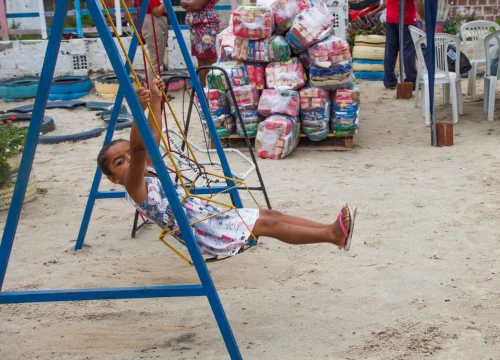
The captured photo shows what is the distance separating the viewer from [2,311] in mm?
3754

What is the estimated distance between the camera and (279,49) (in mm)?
6570

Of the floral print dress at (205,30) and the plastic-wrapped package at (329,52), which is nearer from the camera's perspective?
the plastic-wrapped package at (329,52)

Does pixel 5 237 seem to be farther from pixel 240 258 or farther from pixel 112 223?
pixel 112 223

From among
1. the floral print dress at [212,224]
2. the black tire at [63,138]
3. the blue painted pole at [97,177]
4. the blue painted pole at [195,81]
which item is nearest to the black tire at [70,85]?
the black tire at [63,138]

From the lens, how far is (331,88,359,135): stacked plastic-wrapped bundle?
265 inches

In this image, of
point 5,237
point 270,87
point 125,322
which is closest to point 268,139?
point 270,87

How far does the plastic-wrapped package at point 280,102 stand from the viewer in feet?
21.7

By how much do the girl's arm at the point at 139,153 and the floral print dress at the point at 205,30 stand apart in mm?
4708

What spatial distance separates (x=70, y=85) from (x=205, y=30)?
2804mm

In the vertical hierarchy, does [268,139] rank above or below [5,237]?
below

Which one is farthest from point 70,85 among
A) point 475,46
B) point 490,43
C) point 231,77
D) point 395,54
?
point 490,43

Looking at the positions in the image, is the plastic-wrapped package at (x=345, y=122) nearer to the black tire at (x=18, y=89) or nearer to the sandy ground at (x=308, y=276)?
the sandy ground at (x=308, y=276)

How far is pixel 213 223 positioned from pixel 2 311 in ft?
4.30

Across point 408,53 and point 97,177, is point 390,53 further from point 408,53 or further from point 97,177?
point 97,177
